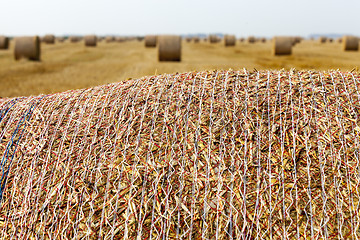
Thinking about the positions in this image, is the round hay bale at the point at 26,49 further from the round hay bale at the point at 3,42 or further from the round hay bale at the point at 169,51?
the round hay bale at the point at 3,42

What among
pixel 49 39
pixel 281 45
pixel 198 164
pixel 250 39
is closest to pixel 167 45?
pixel 281 45

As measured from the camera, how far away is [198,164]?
96.0 inches

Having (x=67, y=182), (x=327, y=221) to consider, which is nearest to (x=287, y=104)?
(x=327, y=221)

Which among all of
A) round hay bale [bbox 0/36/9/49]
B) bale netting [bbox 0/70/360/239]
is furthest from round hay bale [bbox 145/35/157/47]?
bale netting [bbox 0/70/360/239]

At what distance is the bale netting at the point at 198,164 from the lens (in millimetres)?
2234

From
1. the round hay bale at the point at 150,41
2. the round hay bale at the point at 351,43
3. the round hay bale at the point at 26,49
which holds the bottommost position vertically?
the round hay bale at the point at 26,49

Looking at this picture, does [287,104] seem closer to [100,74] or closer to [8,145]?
[8,145]

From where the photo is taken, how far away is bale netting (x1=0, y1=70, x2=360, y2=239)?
2234mm

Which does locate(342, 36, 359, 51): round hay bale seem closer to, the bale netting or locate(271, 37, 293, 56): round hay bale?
locate(271, 37, 293, 56): round hay bale

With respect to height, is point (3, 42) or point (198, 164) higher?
point (198, 164)

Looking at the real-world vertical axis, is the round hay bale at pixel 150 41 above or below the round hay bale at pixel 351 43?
below

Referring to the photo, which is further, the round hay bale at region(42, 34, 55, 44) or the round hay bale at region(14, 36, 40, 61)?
the round hay bale at region(42, 34, 55, 44)

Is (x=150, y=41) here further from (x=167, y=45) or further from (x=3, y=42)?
(x=167, y=45)

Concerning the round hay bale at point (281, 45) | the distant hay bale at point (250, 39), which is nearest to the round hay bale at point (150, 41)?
the round hay bale at point (281, 45)
